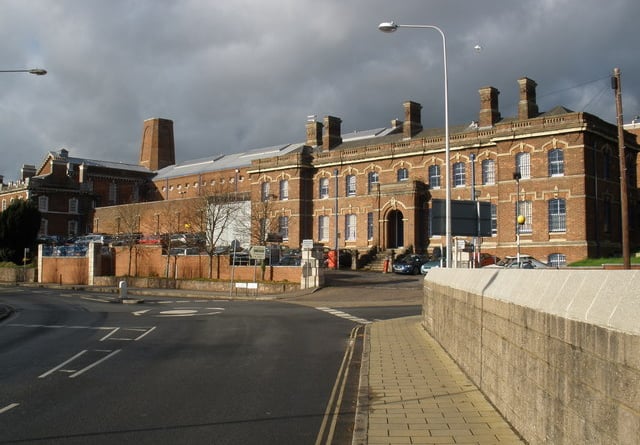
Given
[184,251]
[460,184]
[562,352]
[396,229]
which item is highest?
[460,184]

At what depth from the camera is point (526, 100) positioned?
4922 centimetres

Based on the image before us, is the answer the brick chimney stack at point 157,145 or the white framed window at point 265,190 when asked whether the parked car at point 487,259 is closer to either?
the white framed window at point 265,190

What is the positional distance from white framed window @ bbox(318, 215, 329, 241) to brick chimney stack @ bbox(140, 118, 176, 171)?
55110mm

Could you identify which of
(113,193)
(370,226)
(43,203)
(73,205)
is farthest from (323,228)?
(43,203)

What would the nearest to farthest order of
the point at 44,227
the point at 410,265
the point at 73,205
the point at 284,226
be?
the point at 410,265 → the point at 284,226 → the point at 44,227 → the point at 73,205

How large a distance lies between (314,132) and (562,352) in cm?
6479

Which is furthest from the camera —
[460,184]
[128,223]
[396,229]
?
[128,223]

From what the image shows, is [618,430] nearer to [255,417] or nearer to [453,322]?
[255,417]

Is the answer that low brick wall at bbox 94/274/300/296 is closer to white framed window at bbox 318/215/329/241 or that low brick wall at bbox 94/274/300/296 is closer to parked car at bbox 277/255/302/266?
parked car at bbox 277/255/302/266

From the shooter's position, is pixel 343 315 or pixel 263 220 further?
pixel 263 220

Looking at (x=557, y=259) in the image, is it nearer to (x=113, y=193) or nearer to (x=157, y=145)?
(x=113, y=193)

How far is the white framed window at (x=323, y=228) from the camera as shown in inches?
2437

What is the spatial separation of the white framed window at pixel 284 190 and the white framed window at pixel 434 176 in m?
15.7

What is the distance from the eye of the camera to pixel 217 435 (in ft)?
26.0
